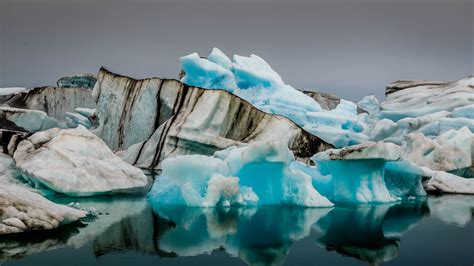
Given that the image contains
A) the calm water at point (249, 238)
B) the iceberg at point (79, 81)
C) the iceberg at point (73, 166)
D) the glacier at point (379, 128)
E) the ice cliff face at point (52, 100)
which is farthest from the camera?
the iceberg at point (79, 81)

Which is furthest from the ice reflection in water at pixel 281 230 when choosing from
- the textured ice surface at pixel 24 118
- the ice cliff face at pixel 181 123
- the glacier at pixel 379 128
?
the textured ice surface at pixel 24 118

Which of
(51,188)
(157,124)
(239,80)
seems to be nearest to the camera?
(51,188)

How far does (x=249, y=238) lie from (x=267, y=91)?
13.5 metres

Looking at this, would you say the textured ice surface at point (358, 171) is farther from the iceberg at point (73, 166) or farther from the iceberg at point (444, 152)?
the iceberg at point (73, 166)

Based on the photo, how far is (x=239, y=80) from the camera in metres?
20.2

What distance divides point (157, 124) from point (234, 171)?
27.1ft

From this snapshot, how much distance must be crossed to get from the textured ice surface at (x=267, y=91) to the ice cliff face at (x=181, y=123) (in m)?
2.29

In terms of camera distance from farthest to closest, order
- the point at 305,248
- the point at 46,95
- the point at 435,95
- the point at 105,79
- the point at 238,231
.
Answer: the point at 46,95 → the point at 435,95 → the point at 105,79 → the point at 238,231 → the point at 305,248

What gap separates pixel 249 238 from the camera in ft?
22.1

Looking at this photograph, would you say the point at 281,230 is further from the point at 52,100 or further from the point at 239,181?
the point at 52,100

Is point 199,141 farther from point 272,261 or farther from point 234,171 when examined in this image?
point 272,261

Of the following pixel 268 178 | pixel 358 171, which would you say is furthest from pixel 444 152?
pixel 268 178

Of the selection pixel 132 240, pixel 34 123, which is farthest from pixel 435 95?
pixel 132 240

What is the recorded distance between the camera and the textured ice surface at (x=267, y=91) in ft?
62.8
